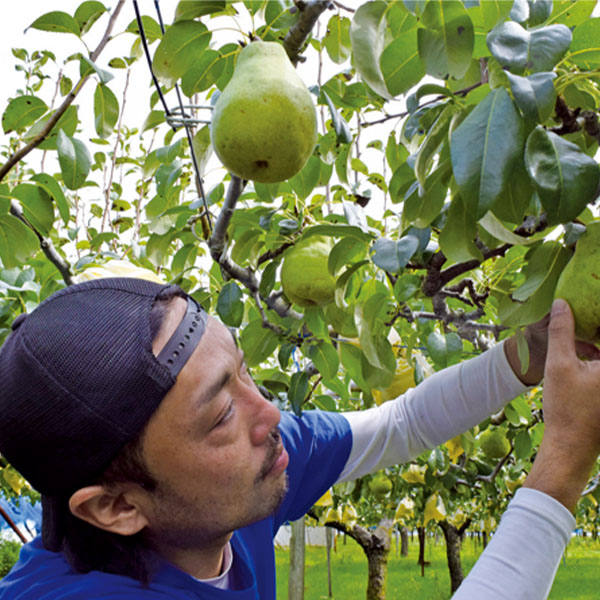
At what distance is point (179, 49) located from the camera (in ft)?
3.38

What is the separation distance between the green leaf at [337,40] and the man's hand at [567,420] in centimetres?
68

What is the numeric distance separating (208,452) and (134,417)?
123 millimetres

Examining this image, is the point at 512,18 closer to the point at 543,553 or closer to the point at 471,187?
the point at 471,187

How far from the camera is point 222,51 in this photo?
1120 mm

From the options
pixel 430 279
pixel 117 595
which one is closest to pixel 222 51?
pixel 430 279

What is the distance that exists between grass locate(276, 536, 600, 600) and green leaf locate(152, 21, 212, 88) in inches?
416

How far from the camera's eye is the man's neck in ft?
3.61

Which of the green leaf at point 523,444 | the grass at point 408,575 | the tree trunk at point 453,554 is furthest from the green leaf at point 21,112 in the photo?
the grass at point 408,575

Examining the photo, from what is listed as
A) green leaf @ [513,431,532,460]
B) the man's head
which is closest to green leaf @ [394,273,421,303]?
the man's head

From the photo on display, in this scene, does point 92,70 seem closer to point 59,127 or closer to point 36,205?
point 59,127

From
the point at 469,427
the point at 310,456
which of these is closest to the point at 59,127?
the point at 310,456

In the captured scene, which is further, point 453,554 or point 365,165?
point 453,554

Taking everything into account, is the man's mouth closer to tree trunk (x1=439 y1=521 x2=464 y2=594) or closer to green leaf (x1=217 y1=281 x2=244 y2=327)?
green leaf (x1=217 y1=281 x2=244 y2=327)

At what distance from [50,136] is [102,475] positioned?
66 centimetres
